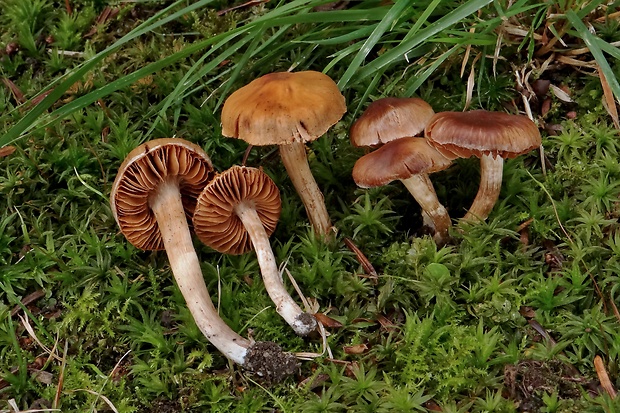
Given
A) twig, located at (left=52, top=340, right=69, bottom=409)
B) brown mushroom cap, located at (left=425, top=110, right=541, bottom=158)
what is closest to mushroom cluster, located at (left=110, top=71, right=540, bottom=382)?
brown mushroom cap, located at (left=425, top=110, right=541, bottom=158)

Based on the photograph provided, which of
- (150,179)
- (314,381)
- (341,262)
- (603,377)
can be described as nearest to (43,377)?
(150,179)

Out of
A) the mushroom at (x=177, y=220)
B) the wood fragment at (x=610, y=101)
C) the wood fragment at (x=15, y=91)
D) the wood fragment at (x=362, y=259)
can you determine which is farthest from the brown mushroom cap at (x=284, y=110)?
the wood fragment at (x=15, y=91)

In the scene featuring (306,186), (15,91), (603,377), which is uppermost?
(15,91)

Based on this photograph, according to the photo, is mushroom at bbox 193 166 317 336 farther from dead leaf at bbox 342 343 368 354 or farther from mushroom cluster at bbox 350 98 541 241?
mushroom cluster at bbox 350 98 541 241

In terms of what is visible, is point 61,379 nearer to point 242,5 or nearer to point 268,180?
point 268,180

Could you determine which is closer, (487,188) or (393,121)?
(393,121)
